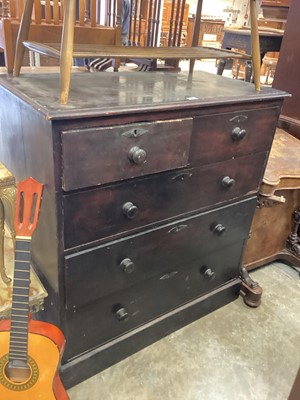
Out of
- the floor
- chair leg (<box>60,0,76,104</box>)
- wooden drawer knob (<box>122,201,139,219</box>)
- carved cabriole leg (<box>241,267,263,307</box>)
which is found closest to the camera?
chair leg (<box>60,0,76,104</box>)

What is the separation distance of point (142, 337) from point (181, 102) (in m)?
0.98

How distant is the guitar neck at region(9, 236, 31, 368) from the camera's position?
40.4 inches

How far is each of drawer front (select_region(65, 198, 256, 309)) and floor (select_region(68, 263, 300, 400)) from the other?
39 centimetres

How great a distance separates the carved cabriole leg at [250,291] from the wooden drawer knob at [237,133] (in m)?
0.82

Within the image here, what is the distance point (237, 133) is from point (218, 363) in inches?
37.9

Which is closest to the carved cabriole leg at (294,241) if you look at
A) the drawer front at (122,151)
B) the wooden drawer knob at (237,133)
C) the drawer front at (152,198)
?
the drawer front at (152,198)

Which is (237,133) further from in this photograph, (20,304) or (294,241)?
(294,241)

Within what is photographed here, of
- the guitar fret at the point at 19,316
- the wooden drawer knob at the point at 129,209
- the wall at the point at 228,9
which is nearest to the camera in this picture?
the guitar fret at the point at 19,316

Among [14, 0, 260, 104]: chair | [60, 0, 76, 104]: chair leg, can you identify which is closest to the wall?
[14, 0, 260, 104]: chair

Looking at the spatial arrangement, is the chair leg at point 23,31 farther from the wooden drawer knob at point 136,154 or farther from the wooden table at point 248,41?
the wooden table at point 248,41

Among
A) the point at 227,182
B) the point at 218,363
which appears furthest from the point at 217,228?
the point at 218,363

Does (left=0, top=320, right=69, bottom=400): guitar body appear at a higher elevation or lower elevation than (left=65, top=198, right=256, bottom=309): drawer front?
→ lower

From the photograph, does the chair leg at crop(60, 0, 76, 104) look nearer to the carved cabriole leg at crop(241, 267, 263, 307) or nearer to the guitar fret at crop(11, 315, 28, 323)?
the guitar fret at crop(11, 315, 28, 323)

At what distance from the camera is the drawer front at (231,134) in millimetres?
1250
